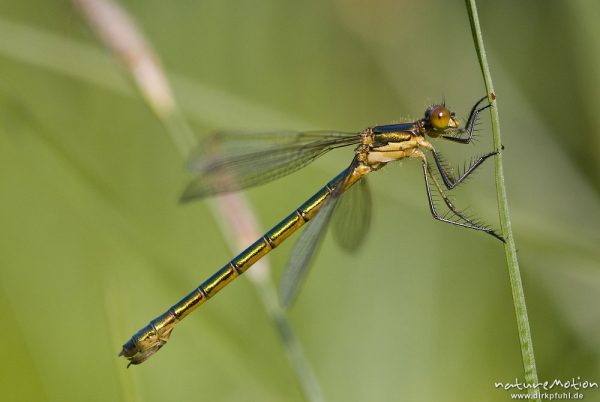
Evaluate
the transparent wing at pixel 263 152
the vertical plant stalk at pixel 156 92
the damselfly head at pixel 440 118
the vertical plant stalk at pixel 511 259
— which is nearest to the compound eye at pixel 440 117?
the damselfly head at pixel 440 118

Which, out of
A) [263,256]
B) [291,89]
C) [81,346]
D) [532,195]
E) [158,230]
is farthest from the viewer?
[291,89]

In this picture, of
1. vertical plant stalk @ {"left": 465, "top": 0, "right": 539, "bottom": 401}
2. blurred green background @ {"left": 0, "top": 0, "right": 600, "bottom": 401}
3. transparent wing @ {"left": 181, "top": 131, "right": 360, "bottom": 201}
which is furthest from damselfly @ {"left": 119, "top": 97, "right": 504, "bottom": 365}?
vertical plant stalk @ {"left": 465, "top": 0, "right": 539, "bottom": 401}

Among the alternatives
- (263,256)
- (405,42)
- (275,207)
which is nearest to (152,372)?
(263,256)

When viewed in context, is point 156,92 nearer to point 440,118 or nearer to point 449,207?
point 440,118

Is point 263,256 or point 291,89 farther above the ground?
point 291,89

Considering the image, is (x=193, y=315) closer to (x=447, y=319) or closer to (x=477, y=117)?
(x=447, y=319)

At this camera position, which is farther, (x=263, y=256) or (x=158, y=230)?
(x=158, y=230)

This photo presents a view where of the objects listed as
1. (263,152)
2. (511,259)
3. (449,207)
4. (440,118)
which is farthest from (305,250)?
(511,259)
